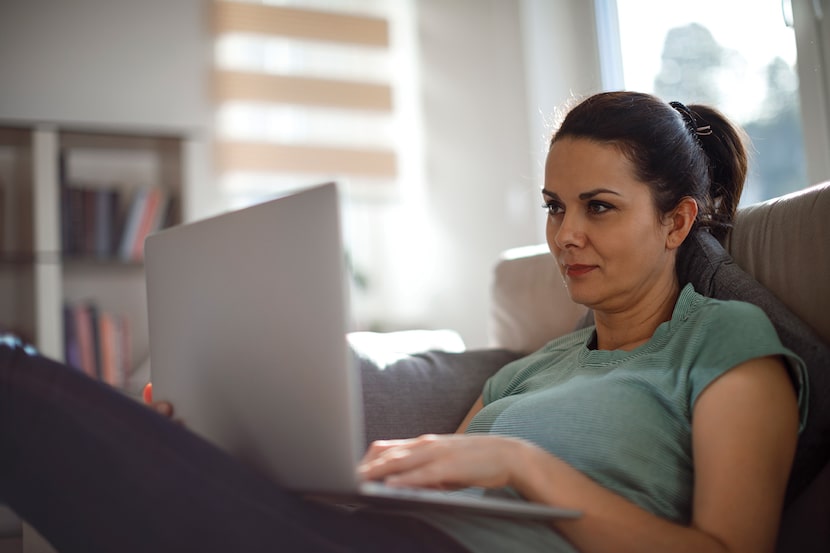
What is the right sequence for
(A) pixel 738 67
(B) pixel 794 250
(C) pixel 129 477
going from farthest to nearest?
1. (A) pixel 738 67
2. (B) pixel 794 250
3. (C) pixel 129 477

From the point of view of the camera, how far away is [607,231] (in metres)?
1.29

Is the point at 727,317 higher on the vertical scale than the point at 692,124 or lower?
lower

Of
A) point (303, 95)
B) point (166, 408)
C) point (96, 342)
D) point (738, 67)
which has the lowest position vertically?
point (166, 408)

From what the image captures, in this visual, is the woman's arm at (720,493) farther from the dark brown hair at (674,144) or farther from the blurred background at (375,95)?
the blurred background at (375,95)

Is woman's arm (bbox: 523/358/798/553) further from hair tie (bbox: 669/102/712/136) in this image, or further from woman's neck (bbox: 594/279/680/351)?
hair tie (bbox: 669/102/712/136)

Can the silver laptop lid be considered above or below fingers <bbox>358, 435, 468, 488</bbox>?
above

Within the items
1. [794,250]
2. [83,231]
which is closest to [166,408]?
[794,250]

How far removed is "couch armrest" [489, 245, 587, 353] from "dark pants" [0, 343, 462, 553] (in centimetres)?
95

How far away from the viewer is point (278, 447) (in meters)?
0.91

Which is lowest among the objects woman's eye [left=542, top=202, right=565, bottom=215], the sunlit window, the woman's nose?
the woman's nose

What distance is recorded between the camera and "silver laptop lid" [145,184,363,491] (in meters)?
0.84

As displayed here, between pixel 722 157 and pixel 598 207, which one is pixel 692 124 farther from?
pixel 598 207

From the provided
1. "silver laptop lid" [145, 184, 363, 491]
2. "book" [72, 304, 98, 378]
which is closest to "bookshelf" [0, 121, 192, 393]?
"book" [72, 304, 98, 378]

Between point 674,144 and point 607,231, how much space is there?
19 cm
